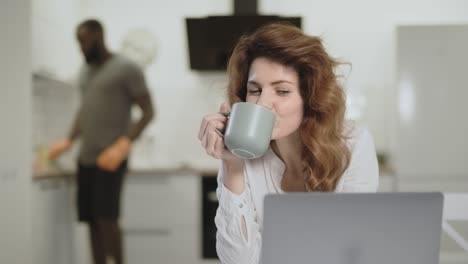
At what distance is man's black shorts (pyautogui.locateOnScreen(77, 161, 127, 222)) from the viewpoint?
299 centimetres

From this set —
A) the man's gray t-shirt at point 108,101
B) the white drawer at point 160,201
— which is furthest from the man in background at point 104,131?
the white drawer at point 160,201

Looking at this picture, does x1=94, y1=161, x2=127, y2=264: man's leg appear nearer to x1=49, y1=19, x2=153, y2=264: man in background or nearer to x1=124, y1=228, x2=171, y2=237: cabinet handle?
x1=49, y1=19, x2=153, y2=264: man in background

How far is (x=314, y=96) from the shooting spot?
3.88 feet

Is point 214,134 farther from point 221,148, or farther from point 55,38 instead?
point 55,38

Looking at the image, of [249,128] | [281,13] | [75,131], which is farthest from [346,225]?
[281,13]

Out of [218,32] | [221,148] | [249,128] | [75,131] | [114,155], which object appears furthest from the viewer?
[218,32]

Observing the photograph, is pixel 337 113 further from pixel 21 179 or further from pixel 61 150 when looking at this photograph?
pixel 61 150

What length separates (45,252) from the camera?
3.27 metres

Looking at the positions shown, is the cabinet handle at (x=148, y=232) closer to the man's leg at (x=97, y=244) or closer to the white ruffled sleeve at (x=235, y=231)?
the man's leg at (x=97, y=244)

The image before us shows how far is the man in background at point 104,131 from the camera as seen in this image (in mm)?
2982

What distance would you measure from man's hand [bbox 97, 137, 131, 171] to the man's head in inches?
19.6

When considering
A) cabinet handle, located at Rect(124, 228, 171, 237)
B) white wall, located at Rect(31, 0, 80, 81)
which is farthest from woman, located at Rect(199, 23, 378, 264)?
cabinet handle, located at Rect(124, 228, 171, 237)

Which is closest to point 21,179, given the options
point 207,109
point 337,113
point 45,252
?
point 45,252

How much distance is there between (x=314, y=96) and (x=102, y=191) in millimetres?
2040
